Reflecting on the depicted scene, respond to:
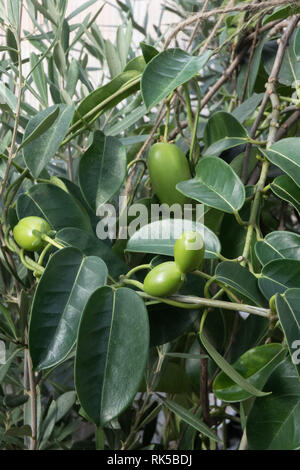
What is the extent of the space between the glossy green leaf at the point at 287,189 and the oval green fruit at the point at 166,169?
96 mm

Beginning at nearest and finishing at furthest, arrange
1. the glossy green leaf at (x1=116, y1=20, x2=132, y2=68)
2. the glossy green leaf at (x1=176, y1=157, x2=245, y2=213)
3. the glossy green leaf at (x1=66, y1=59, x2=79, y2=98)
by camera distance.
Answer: the glossy green leaf at (x1=176, y1=157, x2=245, y2=213) → the glossy green leaf at (x1=66, y1=59, x2=79, y2=98) → the glossy green leaf at (x1=116, y1=20, x2=132, y2=68)

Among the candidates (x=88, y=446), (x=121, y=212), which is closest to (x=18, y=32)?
(x=121, y=212)

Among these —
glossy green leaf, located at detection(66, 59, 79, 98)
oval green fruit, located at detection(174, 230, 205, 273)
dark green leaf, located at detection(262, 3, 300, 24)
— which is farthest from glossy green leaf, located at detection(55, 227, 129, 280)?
dark green leaf, located at detection(262, 3, 300, 24)

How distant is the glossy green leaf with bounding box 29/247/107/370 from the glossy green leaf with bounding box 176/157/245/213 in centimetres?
12

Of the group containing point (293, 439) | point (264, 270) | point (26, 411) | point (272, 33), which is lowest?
point (26, 411)

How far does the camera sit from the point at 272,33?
0.60 meters

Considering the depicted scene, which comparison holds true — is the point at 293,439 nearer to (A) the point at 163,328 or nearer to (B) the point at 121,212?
(A) the point at 163,328

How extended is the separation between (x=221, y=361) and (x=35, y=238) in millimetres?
183

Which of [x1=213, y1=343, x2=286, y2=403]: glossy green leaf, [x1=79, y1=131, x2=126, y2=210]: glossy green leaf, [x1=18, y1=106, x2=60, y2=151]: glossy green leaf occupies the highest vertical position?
[x1=18, y1=106, x2=60, y2=151]: glossy green leaf

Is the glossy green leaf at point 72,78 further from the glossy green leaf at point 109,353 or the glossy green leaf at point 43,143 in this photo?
the glossy green leaf at point 109,353

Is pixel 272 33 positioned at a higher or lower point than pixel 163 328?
higher

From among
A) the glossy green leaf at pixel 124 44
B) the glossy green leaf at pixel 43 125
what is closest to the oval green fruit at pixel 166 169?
the glossy green leaf at pixel 43 125

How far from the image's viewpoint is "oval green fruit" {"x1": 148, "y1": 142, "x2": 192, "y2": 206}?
1.58ft

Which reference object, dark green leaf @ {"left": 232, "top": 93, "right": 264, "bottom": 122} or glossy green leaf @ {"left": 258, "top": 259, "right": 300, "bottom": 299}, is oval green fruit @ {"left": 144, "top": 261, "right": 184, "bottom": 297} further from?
dark green leaf @ {"left": 232, "top": 93, "right": 264, "bottom": 122}
